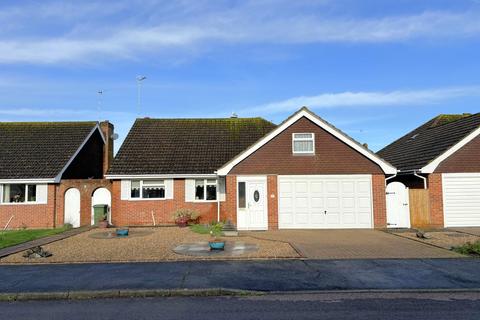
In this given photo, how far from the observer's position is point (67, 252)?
12398mm

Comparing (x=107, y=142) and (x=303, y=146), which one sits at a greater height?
(x=107, y=142)

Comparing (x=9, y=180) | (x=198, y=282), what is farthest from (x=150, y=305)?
(x=9, y=180)

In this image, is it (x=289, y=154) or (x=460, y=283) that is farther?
(x=289, y=154)

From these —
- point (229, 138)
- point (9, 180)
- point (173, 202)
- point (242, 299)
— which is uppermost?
point (229, 138)

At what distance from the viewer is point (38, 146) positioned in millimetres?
23250

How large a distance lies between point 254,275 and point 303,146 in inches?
398

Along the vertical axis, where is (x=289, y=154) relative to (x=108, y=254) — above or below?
above

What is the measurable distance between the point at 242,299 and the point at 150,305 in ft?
5.57

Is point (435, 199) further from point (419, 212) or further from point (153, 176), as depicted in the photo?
point (153, 176)

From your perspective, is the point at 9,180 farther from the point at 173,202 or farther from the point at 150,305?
the point at 150,305

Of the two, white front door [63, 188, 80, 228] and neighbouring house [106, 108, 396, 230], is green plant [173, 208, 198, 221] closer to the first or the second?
neighbouring house [106, 108, 396, 230]

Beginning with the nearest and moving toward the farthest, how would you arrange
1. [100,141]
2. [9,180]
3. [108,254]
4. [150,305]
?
[150,305] < [108,254] < [9,180] < [100,141]

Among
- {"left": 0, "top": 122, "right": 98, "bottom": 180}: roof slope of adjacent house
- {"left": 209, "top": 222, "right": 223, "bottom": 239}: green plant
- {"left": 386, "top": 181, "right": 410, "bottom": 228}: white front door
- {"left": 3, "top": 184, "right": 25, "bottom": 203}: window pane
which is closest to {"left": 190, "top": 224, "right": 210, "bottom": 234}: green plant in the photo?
{"left": 209, "top": 222, "right": 223, "bottom": 239}: green plant

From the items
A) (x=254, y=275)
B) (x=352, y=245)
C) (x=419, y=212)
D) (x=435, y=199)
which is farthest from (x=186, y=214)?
(x=435, y=199)
